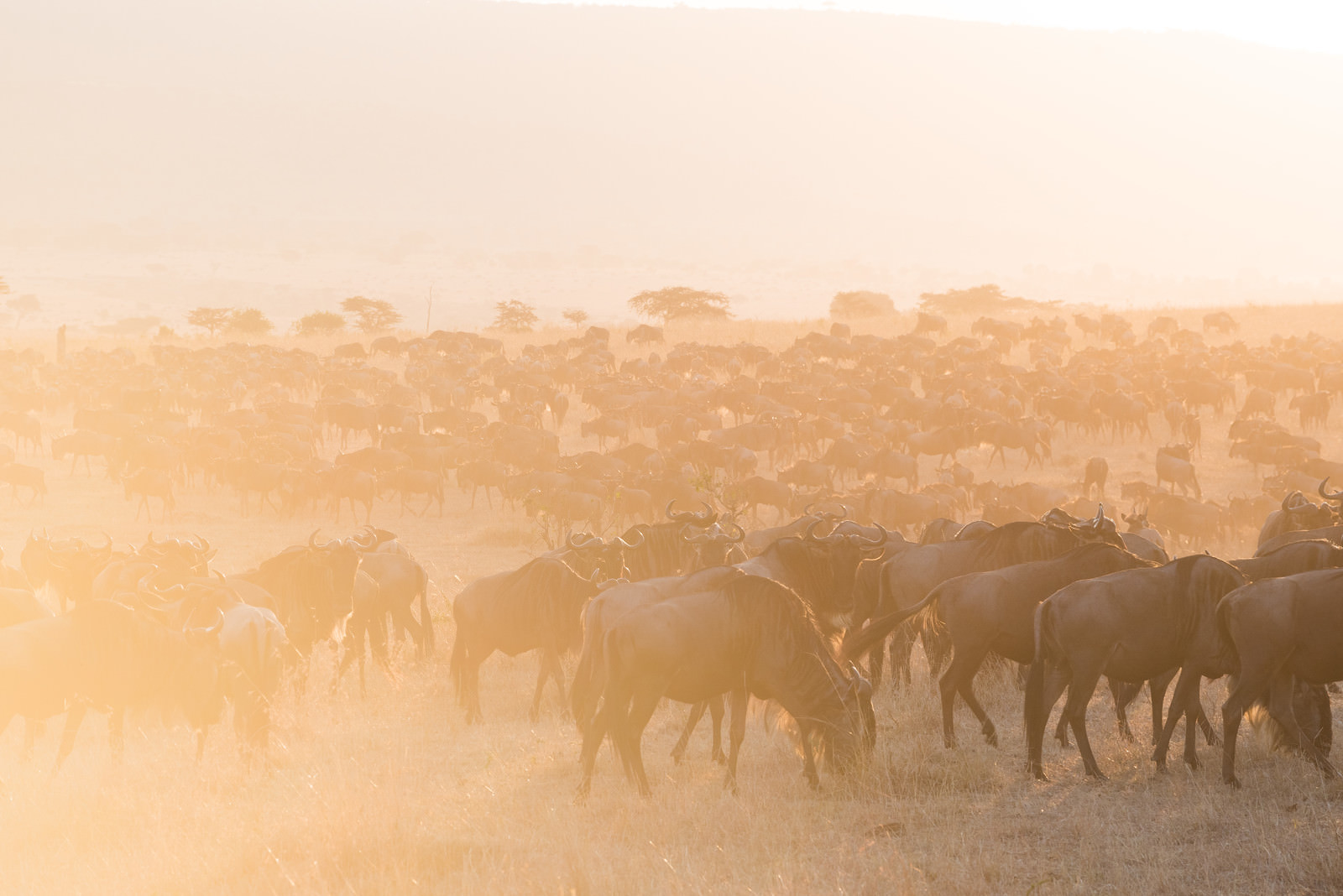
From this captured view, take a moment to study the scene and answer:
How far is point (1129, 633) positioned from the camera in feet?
28.1

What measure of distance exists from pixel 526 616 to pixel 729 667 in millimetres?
3368

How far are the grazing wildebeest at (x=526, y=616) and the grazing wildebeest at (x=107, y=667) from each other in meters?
2.55

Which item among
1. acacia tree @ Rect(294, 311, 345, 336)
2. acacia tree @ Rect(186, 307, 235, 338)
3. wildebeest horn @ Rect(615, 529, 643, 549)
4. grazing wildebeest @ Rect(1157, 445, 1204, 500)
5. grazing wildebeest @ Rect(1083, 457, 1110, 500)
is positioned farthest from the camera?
acacia tree @ Rect(186, 307, 235, 338)

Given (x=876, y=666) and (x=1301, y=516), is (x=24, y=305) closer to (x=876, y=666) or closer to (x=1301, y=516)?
(x=876, y=666)

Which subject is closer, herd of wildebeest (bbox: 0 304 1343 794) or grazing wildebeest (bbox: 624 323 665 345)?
herd of wildebeest (bbox: 0 304 1343 794)

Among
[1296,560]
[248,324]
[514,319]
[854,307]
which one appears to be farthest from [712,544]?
[248,324]

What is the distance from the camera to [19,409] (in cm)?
3216

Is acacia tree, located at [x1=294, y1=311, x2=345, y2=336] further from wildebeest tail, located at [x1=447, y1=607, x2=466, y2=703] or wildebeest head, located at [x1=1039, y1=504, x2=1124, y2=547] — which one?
wildebeest head, located at [x1=1039, y1=504, x2=1124, y2=547]

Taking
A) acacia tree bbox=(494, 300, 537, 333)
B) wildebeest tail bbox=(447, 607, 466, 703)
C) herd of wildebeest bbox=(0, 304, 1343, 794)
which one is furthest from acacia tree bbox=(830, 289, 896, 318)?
wildebeest tail bbox=(447, 607, 466, 703)

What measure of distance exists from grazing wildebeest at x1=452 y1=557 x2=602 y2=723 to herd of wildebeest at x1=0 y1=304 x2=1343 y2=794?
3 cm

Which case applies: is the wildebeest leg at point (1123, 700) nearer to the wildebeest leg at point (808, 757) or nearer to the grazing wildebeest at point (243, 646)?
the wildebeest leg at point (808, 757)

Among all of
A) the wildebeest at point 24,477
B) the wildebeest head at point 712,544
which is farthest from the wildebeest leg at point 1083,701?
the wildebeest at point 24,477

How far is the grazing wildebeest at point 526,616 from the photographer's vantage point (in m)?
11.2

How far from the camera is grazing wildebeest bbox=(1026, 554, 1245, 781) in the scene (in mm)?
8578
